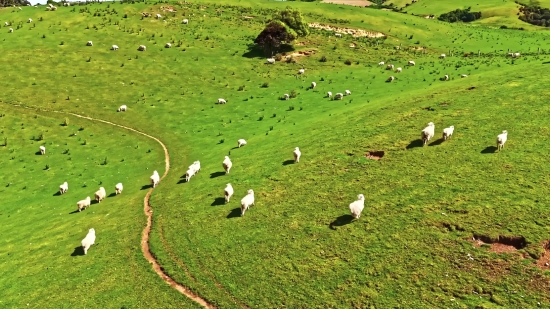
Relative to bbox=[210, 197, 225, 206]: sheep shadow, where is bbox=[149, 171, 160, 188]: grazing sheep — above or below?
below

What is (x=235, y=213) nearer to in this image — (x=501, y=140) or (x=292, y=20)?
(x=501, y=140)

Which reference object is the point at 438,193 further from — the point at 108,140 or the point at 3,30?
the point at 3,30

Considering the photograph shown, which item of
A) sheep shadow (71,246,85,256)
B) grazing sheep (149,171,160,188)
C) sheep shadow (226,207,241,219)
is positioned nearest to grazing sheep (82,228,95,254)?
sheep shadow (71,246,85,256)

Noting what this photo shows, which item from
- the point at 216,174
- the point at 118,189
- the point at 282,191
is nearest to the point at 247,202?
the point at 282,191

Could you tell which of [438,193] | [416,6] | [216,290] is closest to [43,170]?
[216,290]

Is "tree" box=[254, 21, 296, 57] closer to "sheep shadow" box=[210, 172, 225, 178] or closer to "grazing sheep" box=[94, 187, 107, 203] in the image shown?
"sheep shadow" box=[210, 172, 225, 178]
